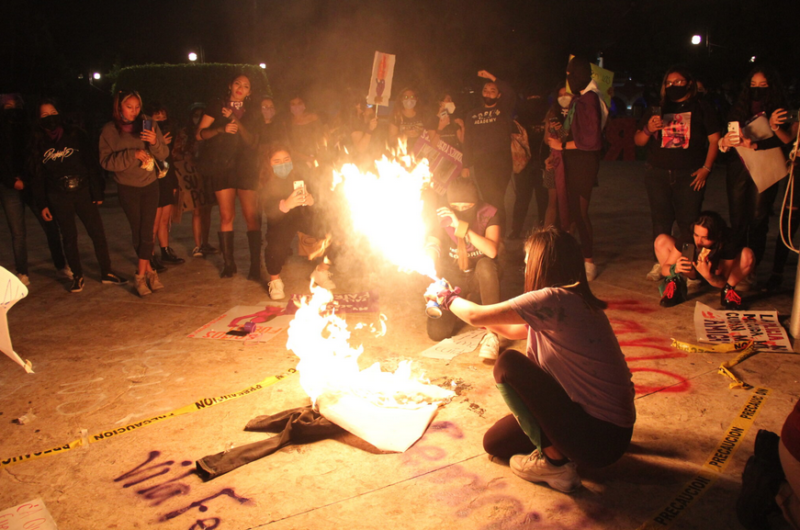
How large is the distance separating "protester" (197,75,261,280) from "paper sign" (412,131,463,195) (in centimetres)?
192

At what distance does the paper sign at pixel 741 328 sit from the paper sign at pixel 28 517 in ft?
15.4

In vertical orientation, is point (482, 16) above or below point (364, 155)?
above

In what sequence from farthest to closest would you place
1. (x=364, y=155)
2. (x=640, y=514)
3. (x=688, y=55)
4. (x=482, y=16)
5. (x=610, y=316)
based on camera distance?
(x=688, y=55) → (x=482, y=16) → (x=364, y=155) → (x=610, y=316) → (x=640, y=514)

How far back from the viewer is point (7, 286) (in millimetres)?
3863

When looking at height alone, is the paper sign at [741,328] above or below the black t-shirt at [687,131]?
below

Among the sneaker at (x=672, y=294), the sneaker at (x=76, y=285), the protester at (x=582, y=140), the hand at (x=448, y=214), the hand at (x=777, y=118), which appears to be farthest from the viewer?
the sneaker at (x=76, y=285)

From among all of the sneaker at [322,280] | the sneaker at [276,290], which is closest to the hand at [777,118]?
the sneaker at [322,280]

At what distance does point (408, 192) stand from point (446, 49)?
1589 cm

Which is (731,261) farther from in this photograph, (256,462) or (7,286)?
(7,286)

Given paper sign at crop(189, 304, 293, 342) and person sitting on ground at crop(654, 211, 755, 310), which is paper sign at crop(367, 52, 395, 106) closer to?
paper sign at crop(189, 304, 293, 342)

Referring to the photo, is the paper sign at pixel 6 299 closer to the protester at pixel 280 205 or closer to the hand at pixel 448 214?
the protester at pixel 280 205

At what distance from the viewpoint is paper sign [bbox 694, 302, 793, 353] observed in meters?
4.73

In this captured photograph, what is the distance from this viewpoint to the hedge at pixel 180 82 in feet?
60.2

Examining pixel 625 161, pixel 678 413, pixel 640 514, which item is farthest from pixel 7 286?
pixel 625 161
